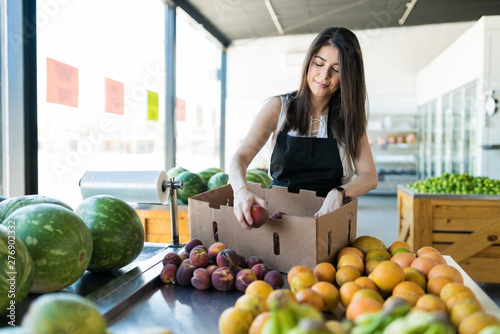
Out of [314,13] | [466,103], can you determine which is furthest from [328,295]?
[314,13]

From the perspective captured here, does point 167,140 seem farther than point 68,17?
Yes

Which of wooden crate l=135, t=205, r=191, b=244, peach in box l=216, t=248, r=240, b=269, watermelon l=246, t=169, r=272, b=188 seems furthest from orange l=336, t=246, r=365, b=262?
watermelon l=246, t=169, r=272, b=188

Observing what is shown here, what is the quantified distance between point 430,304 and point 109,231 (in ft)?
2.90

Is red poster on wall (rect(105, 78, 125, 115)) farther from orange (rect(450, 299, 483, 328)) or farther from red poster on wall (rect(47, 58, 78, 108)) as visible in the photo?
orange (rect(450, 299, 483, 328))

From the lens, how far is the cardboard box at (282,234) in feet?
3.77

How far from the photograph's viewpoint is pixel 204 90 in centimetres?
736

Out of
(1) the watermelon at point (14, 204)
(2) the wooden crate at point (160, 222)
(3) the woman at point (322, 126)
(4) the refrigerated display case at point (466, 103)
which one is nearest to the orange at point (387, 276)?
(3) the woman at point (322, 126)

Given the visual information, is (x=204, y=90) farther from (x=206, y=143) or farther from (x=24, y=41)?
(x=24, y=41)

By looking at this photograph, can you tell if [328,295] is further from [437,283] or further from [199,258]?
[199,258]

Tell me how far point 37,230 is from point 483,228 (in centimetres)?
364

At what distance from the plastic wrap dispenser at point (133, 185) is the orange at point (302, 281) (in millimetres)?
724

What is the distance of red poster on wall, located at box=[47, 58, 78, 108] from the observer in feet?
8.90

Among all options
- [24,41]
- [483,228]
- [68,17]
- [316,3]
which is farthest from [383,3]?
[24,41]

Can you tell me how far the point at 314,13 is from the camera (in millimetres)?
7168
